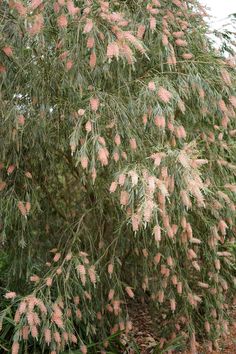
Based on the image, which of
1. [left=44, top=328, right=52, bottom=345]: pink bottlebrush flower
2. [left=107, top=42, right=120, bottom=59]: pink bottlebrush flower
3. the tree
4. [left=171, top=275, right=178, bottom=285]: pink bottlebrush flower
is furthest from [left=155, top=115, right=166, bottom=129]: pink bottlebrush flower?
[left=44, top=328, right=52, bottom=345]: pink bottlebrush flower

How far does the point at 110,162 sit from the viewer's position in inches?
135

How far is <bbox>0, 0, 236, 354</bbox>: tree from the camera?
2928 mm

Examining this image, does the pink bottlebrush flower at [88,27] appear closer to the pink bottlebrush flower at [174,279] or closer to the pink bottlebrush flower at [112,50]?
the pink bottlebrush flower at [112,50]

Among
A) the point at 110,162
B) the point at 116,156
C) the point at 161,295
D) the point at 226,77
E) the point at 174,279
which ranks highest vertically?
the point at 226,77

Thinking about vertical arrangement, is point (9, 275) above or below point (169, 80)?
below

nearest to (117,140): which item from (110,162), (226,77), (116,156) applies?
(116,156)

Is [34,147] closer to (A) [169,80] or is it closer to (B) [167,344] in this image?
(A) [169,80]

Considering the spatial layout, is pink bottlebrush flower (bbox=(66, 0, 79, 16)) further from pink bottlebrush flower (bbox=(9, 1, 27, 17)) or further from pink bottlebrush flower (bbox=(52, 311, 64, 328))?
pink bottlebrush flower (bbox=(52, 311, 64, 328))

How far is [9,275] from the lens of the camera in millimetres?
4176

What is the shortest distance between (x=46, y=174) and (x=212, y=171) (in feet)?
4.27

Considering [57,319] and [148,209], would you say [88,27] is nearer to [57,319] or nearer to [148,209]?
[148,209]

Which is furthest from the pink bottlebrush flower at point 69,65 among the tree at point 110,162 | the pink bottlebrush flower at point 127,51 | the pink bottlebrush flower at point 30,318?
the pink bottlebrush flower at point 30,318

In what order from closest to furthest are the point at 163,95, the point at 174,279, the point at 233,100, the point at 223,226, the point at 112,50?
1. the point at 112,50
2. the point at 163,95
3. the point at 233,100
4. the point at 223,226
5. the point at 174,279

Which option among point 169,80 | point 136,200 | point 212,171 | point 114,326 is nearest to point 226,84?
point 169,80
